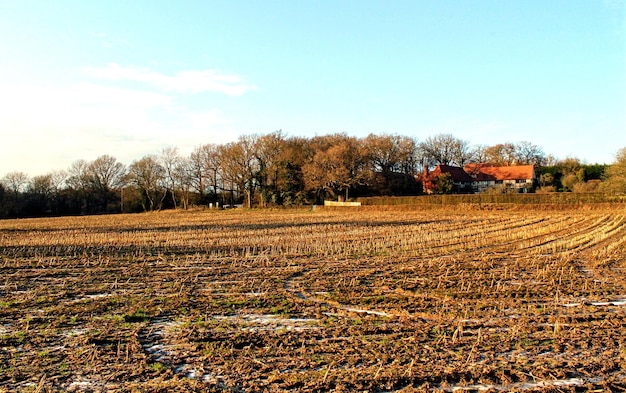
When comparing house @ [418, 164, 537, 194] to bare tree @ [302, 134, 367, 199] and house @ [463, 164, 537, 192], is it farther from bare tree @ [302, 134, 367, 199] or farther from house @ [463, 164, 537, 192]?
bare tree @ [302, 134, 367, 199]

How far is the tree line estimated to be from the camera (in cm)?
6994

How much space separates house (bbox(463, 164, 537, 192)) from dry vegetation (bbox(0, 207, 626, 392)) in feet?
227

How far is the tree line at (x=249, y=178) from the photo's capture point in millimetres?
69938

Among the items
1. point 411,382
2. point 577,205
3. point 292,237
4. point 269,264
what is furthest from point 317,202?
point 411,382

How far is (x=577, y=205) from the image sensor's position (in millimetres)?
45312

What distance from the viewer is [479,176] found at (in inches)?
3420

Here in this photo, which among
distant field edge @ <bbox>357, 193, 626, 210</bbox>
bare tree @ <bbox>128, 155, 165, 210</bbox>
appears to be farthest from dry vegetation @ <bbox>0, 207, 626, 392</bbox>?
bare tree @ <bbox>128, 155, 165, 210</bbox>

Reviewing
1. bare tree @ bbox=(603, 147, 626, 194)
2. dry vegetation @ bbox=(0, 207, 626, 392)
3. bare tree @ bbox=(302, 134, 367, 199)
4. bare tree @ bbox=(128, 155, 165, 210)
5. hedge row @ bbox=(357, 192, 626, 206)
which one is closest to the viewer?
dry vegetation @ bbox=(0, 207, 626, 392)

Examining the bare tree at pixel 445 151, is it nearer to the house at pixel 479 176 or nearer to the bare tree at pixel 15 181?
the house at pixel 479 176

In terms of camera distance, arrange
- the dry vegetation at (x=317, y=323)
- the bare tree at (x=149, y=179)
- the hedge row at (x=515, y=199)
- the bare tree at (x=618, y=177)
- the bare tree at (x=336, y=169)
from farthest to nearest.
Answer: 1. the bare tree at (x=149, y=179)
2. the bare tree at (x=336, y=169)
3. the hedge row at (x=515, y=199)
4. the bare tree at (x=618, y=177)
5. the dry vegetation at (x=317, y=323)

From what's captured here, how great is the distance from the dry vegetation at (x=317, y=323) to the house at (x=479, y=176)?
221 ft

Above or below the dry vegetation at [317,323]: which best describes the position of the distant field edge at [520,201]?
above

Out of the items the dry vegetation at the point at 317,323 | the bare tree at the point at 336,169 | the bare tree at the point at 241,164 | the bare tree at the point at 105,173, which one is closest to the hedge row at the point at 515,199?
the bare tree at the point at 336,169

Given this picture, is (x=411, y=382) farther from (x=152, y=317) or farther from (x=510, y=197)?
(x=510, y=197)
